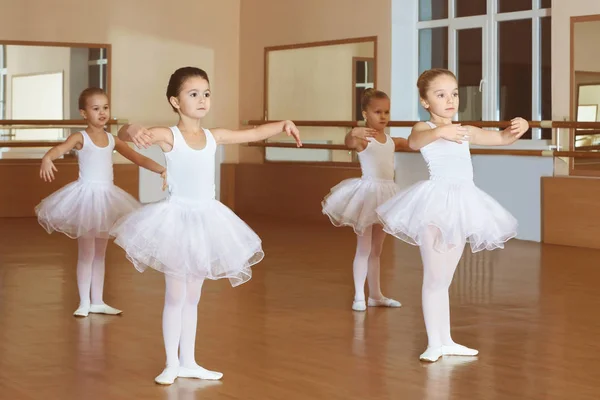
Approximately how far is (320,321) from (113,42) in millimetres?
7374

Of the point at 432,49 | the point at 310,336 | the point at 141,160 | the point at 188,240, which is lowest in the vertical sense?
the point at 310,336

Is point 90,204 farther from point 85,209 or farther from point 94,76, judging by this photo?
point 94,76

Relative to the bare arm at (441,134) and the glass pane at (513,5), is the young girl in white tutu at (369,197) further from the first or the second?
the glass pane at (513,5)

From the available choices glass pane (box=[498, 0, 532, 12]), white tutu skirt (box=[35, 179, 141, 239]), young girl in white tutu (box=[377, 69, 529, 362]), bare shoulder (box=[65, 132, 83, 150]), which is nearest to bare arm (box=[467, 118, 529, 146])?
young girl in white tutu (box=[377, 69, 529, 362])

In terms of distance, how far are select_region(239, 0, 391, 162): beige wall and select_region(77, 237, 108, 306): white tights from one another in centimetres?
568

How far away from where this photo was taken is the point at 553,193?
886 centimetres

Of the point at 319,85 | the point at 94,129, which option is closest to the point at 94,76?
the point at 319,85

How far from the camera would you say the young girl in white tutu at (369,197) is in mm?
5344

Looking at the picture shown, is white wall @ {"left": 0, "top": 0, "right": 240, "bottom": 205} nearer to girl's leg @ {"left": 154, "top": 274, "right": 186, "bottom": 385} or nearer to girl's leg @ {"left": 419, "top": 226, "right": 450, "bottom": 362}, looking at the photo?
girl's leg @ {"left": 419, "top": 226, "right": 450, "bottom": 362}

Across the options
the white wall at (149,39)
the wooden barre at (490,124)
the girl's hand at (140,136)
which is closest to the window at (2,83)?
the white wall at (149,39)

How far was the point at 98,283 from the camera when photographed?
206 inches

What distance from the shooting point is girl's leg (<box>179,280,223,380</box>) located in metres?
3.76

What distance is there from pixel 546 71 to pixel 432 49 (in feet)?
4.90

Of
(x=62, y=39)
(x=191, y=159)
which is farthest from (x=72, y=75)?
(x=191, y=159)
